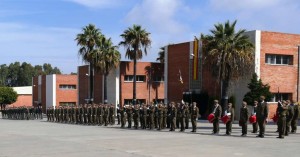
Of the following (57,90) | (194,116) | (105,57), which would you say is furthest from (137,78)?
(194,116)

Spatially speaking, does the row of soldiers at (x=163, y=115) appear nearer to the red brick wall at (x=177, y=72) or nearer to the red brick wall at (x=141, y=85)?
the red brick wall at (x=177, y=72)

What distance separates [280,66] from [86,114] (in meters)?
16.8

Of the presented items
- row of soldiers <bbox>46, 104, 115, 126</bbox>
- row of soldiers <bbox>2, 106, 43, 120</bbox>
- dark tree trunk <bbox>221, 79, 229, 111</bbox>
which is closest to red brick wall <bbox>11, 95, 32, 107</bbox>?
row of soldiers <bbox>2, 106, 43, 120</bbox>

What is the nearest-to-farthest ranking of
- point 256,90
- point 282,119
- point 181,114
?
point 282,119, point 181,114, point 256,90

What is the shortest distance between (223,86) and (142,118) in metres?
10.9

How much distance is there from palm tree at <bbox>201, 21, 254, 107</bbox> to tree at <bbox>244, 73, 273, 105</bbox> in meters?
1.08

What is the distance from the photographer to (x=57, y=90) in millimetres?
71500

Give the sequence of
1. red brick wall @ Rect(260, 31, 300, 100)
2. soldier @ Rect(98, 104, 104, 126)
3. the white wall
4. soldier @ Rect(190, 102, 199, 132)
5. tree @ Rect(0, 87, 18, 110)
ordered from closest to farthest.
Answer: soldier @ Rect(190, 102, 199, 132) → soldier @ Rect(98, 104, 104, 126) → red brick wall @ Rect(260, 31, 300, 100) → the white wall → tree @ Rect(0, 87, 18, 110)

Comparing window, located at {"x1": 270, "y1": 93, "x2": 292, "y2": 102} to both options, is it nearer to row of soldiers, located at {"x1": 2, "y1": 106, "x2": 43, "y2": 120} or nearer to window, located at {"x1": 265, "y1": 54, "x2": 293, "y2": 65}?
window, located at {"x1": 265, "y1": 54, "x2": 293, "y2": 65}

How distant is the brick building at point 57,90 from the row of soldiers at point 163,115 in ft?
137

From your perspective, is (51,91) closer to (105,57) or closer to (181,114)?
(105,57)

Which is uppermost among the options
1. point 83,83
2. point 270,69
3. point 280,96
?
point 270,69

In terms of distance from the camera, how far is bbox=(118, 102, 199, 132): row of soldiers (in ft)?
83.4

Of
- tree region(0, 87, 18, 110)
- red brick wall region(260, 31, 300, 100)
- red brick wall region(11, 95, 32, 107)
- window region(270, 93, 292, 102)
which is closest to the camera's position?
red brick wall region(260, 31, 300, 100)
